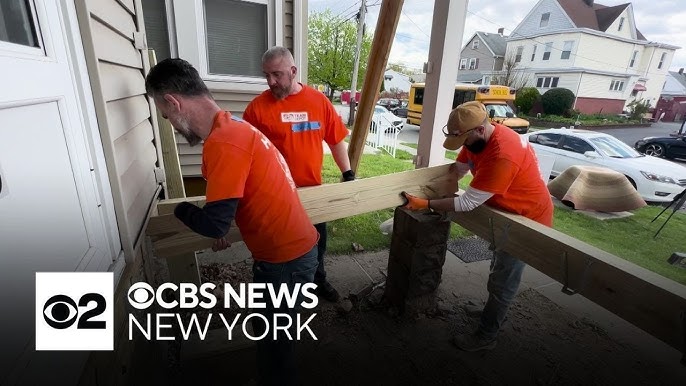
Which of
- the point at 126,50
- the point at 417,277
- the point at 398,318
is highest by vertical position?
the point at 126,50

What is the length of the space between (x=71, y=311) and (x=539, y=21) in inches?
1422

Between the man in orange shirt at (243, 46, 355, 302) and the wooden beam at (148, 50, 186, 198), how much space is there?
0.85 meters

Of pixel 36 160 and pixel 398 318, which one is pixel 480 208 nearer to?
pixel 398 318

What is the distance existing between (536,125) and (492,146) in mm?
21994

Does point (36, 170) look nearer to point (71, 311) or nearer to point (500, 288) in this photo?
point (71, 311)

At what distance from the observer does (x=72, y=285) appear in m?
1.20

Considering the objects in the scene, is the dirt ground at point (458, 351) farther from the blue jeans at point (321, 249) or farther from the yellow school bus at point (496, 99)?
the yellow school bus at point (496, 99)

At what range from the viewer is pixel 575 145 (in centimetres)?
770

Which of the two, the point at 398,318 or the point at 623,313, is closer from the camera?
the point at 623,313

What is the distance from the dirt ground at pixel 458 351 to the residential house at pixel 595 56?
90.5ft

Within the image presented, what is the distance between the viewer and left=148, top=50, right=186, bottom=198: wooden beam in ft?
9.50

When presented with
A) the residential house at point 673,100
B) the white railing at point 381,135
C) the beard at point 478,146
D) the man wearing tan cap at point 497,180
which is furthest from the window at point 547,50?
the beard at point 478,146

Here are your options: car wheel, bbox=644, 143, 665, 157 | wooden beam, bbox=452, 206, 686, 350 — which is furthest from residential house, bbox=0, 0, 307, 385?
car wheel, bbox=644, 143, 665, 157

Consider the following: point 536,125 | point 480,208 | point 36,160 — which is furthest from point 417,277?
point 536,125
